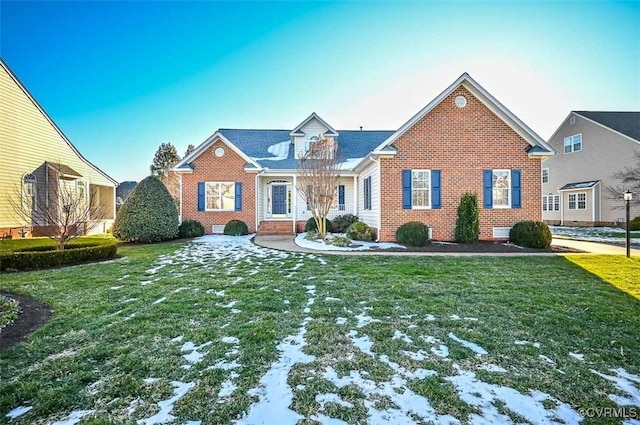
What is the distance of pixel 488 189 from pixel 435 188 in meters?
2.18

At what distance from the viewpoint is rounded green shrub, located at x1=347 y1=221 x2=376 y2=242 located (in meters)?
13.5

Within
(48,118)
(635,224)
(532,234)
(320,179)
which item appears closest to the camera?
(532,234)

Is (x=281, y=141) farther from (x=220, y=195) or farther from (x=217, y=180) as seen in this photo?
(x=220, y=195)

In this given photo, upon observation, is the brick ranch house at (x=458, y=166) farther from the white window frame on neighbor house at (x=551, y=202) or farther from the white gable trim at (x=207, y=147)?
the white window frame on neighbor house at (x=551, y=202)

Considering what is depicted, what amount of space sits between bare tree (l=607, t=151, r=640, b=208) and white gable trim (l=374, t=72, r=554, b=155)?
541 inches

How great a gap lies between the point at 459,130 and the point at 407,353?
37.9 feet

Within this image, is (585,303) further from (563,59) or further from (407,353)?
(563,59)

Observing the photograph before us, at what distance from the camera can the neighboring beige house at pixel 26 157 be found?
15242mm

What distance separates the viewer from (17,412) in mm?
2426

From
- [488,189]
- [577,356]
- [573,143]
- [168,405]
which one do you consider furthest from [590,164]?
[168,405]

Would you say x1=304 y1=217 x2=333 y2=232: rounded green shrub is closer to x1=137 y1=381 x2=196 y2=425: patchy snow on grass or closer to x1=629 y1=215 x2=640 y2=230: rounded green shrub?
x1=137 y1=381 x2=196 y2=425: patchy snow on grass

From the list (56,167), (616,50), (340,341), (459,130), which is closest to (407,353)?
(340,341)

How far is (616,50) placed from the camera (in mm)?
12711

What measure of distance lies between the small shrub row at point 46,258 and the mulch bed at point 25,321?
3661 millimetres
